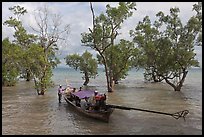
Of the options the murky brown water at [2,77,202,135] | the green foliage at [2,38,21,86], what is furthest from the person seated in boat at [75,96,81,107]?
the green foliage at [2,38,21,86]

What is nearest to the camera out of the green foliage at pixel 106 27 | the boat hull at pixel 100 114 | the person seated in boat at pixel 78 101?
the boat hull at pixel 100 114

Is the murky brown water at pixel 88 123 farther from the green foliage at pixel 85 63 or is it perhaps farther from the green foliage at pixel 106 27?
the green foliage at pixel 85 63

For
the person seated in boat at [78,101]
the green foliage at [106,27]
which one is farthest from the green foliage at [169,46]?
the person seated in boat at [78,101]

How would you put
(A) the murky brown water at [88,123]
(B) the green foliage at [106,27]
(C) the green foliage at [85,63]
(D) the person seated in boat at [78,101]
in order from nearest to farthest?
(A) the murky brown water at [88,123]
(D) the person seated in boat at [78,101]
(B) the green foliage at [106,27]
(C) the green foliage at [85,63]

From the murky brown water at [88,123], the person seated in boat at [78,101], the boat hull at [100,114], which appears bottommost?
the murky brown water at [88,123]

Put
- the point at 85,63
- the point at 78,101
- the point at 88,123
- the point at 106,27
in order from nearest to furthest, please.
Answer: the point at 88,123
the point at 78,101
the point at 106,27
the point at 85,63

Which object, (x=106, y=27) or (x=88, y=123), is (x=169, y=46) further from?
(x=88, y=123)

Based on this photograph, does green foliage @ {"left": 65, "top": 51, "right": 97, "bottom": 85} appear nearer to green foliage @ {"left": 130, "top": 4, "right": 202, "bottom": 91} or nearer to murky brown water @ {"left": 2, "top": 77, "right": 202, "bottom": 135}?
green foliage @ {"left": 130, "top": 4, "right": 202, "bottom": 91}

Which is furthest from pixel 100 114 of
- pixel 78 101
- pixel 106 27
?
pixel 106 27

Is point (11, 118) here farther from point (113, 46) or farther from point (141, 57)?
point (141, 57)

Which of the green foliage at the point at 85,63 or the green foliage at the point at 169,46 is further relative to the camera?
the green foliage at the point at 85,63

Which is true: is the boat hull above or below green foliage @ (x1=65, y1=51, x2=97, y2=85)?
below

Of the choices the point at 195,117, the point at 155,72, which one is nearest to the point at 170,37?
the point at 155,72

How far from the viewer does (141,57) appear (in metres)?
38.4
